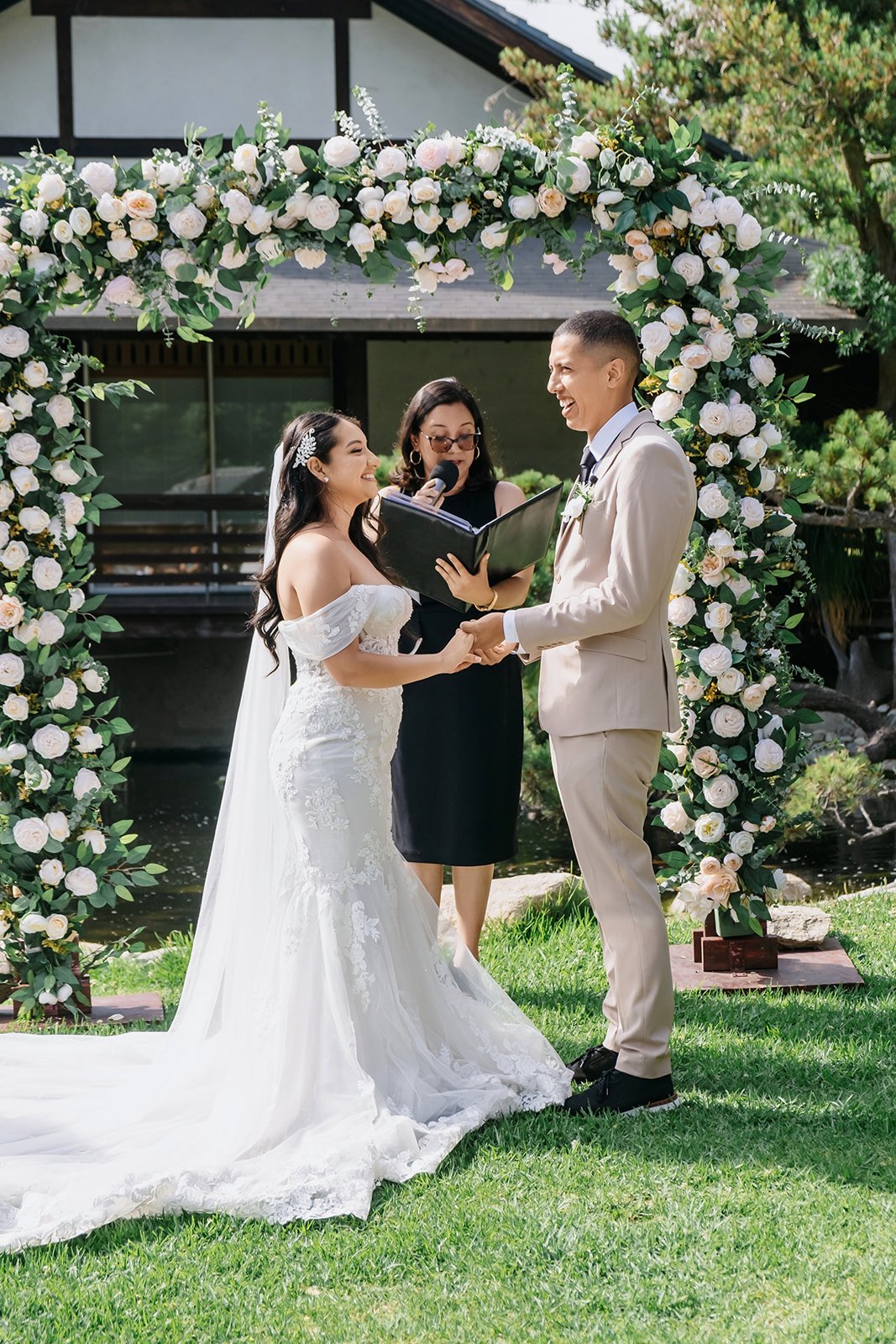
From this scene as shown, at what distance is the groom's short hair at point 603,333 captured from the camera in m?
3.90

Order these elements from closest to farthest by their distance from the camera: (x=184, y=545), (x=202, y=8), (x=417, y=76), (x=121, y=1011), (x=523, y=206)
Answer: (x=523, y=206), (x=121, y=1011), (x=202, y=8), (x=417, y=76), (x=184, y=545)

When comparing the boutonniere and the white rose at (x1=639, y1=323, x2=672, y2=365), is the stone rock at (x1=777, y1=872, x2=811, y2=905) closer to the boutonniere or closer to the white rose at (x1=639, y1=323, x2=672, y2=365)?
the white rose at (x1=639, y1=323, x2=672, y2=365)

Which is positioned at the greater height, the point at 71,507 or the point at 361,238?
the point at 361,238

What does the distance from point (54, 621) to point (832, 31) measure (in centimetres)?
688

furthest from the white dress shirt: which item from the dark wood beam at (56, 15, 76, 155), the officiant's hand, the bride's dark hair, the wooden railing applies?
the dark wood beam at (56, 15, 76, 155)

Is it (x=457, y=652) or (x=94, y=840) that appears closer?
(x=457, y=652)

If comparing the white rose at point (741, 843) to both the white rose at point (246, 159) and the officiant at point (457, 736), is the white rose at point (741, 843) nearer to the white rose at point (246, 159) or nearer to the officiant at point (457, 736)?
the officiant at point (457, 736)

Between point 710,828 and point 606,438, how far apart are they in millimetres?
1819

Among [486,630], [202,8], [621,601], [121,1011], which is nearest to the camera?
[621,601]

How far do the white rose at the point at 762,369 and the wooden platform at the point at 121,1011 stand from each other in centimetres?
320

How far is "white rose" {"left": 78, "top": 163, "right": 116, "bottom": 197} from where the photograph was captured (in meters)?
4.82

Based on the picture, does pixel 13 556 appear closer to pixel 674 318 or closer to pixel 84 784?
pixel 84 784

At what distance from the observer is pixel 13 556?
4938mm

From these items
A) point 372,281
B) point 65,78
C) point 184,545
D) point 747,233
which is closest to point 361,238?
point 372,281
